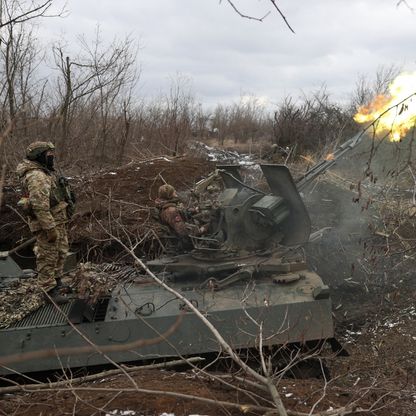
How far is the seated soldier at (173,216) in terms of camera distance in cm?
617

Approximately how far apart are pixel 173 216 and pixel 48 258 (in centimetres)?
164

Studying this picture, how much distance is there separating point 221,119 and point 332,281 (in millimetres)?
32572

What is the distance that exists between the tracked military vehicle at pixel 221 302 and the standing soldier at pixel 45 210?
54 centimetres

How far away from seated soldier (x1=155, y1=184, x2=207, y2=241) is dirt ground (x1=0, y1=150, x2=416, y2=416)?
664 millimetres

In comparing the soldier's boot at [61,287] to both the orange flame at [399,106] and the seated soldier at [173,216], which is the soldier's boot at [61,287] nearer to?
the seated soldier at [173,216]

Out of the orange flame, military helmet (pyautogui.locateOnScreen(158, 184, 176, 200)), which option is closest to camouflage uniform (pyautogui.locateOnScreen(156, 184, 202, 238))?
military helmet (pyautogui.locateOnScreen(158, 184, 176, 200))

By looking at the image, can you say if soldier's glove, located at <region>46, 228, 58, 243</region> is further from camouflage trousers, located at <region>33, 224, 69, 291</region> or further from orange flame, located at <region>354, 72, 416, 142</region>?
orange flame, located at <region>354, 72, 416, 142</region>

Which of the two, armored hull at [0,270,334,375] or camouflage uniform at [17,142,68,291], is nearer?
armored hull at [0,270,334,375]

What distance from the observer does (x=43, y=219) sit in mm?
6066

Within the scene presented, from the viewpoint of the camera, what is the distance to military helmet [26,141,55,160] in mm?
6277

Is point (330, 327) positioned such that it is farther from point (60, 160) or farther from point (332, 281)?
point (60, 160)

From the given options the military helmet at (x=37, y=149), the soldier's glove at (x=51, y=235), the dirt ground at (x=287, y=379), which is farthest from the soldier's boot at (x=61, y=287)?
the military helmet at (x=37, y=149)

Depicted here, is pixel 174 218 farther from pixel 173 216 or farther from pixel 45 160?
pixel 45 160

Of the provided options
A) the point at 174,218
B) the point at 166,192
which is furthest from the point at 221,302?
the point at 166,192
